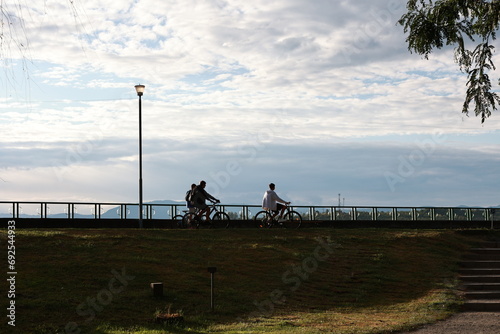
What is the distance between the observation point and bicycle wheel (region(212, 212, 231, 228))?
28883 mm

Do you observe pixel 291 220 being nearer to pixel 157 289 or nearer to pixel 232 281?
pixel 232 281

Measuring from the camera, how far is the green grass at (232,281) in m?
15.1

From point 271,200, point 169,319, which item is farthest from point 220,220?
point 169,319

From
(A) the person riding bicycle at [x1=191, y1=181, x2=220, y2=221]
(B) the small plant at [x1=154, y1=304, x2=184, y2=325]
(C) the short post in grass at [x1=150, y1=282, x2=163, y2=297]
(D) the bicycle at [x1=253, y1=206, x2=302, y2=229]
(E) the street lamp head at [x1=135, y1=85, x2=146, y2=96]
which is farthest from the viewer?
(E) the street lamp head at [x1=135, y1=85, x2=146, y2=96]

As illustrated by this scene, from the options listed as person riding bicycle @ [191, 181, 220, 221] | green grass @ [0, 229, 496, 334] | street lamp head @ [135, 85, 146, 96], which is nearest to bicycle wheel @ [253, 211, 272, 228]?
green grass @ [0, 229, 496, 334]

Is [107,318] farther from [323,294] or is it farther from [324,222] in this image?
[324,222]

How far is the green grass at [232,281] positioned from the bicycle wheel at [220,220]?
204cm

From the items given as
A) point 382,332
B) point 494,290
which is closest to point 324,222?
point 494,290

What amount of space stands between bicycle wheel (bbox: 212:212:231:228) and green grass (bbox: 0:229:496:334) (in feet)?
6.69

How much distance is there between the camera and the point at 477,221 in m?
42.1

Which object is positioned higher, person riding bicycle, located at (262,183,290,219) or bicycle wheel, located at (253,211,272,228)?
person riding bicycle, located at (262,183,290,219)

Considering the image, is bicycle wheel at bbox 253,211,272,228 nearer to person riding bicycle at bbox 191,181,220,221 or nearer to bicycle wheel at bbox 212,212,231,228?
bicycle wheel at bbox 212,212,231,228

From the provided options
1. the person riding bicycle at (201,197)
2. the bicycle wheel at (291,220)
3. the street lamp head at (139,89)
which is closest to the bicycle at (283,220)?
the bicycle wheel at (291,220)

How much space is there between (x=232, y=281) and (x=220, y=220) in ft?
32.9
